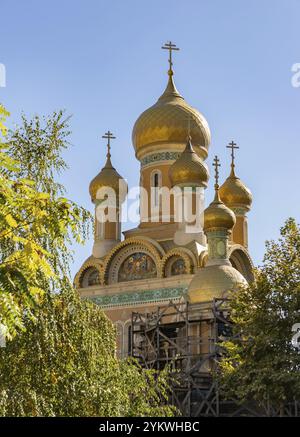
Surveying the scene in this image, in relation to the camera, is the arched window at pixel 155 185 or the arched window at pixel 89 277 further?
the arched window at pixel 155 185

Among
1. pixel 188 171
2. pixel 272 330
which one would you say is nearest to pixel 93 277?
pixel 188 171

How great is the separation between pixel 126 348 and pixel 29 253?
86.4 feet

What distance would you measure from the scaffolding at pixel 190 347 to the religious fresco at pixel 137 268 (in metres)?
2.35

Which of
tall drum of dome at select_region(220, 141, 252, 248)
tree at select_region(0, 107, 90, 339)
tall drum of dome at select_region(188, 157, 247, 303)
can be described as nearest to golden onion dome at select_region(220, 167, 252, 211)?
tall drum of dome at select_region(220, 141, 252, 248)

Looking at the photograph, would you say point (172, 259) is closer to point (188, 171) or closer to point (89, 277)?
point (188, 171)

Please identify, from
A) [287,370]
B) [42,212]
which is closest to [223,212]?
[287,370]

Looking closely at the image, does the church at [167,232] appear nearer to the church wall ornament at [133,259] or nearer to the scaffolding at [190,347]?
the church wall ornament at [133,259]

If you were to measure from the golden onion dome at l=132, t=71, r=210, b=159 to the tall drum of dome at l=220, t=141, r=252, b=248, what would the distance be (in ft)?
5.74

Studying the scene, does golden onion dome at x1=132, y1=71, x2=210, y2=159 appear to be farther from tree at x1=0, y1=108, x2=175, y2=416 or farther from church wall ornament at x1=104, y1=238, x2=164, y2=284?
tree at x1=0, y1=108, x2=175, y2=416

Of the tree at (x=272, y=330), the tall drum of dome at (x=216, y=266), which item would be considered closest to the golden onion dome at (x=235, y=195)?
the tall drum of dome at (x=216, y=266)

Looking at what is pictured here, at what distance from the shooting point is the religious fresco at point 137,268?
3434 cm

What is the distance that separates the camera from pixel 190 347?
1144 inches

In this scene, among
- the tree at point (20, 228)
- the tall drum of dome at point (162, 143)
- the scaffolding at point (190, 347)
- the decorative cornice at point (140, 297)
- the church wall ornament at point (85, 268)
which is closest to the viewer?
the tree at point (20, 228)
